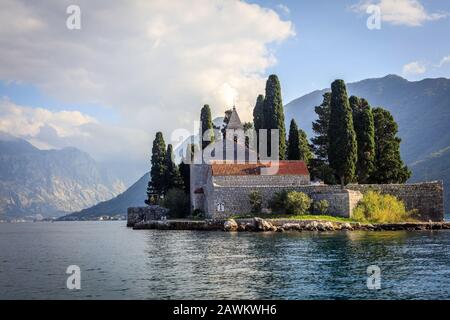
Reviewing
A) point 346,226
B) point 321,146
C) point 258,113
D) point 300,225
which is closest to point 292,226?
point 300,225

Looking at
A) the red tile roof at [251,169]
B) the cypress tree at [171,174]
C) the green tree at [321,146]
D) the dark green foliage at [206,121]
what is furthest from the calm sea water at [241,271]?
the cypress tree at [171,174]

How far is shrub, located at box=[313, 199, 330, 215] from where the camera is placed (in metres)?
54.1

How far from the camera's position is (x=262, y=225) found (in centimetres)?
5122

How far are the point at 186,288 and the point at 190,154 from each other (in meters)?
52.5

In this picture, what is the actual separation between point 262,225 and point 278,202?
4635mm

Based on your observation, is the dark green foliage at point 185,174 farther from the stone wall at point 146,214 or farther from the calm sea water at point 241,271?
the calm sea water at point 241,271

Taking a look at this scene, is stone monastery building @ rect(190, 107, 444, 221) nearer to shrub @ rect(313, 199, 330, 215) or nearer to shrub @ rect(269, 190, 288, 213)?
shrub @ rect(313, 199, 330, 215)

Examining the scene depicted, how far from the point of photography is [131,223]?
7844 cm

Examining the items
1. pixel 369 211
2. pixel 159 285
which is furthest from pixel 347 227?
pixel 159 285

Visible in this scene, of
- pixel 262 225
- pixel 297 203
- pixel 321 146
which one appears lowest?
pixel 262 225

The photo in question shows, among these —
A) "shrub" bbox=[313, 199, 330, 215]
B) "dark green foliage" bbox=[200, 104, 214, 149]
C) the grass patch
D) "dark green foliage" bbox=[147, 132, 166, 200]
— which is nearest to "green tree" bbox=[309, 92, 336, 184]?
"shrub" bbox=[313, 199, 330, 215]

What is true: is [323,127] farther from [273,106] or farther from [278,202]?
[278,202]

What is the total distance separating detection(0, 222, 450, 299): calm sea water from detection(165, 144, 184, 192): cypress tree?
36.5 m
